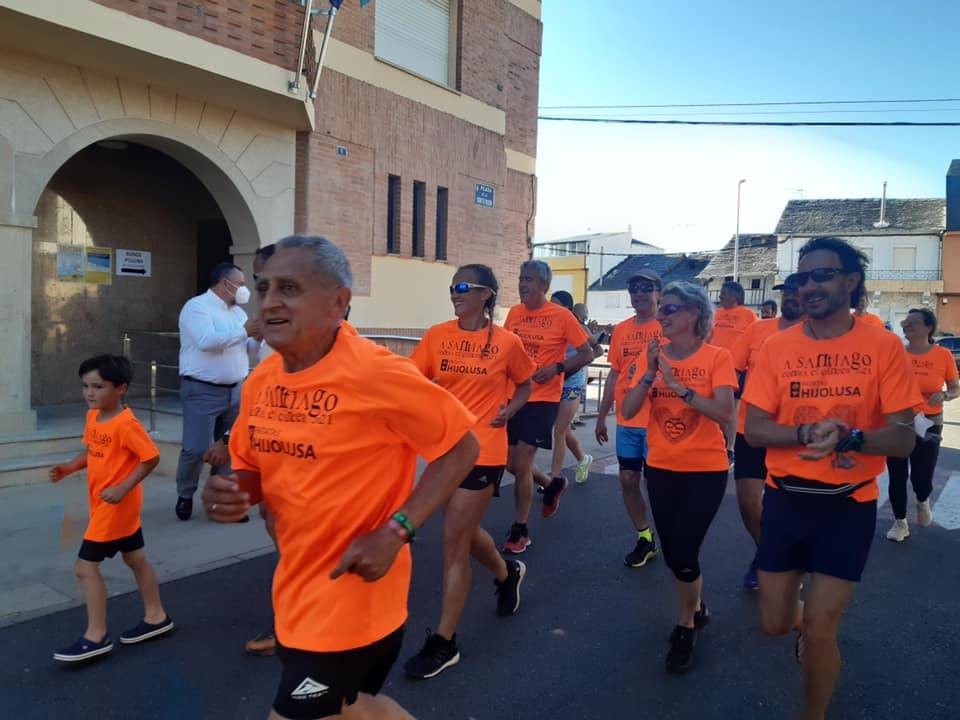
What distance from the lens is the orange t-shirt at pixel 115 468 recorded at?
3.63 metres

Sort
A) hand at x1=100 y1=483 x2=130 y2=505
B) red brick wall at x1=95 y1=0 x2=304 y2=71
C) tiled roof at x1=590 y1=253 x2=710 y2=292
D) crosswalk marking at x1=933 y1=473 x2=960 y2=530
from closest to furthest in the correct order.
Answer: hand at x1=100 y1=483 x2=130 y2=505, crosswalk marking at x1=933 y1=473 x2=960 y2=530, red brick wall at x1=95 y1=0 x2=304 y2=71, tiled roof at x1=590 y1=253 x2=710 y2=292

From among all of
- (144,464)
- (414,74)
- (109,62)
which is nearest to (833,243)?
(144,464)

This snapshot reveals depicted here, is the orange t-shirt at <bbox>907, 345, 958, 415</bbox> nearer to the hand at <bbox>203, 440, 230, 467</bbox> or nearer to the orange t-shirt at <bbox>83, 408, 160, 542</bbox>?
the hand at <bbox>203, 440, 230, 467</bbox>

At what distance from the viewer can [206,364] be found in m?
6.11

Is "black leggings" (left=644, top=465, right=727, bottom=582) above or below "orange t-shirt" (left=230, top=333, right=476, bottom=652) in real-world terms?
below

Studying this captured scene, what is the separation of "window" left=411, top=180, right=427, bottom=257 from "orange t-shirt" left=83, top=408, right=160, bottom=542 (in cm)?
902

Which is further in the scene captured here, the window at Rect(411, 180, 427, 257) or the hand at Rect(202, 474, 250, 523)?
the window at Rect(411, 180, 427, 257)

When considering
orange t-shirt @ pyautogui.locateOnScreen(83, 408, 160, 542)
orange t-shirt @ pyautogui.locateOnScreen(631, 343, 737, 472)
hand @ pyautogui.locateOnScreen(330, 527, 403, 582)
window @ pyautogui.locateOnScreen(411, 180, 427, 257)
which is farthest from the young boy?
window @ pyautogui.locateOnScreen(411, 180, 427, 257)

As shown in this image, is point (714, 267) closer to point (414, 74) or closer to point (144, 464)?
point (414, 74)

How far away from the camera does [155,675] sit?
3531mm

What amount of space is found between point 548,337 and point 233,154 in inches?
220

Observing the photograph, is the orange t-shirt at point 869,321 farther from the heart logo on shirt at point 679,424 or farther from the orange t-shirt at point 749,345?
the heart logo on shirt at point 679,424

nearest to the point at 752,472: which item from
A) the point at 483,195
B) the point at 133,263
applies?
the point at 133,263

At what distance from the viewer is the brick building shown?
7.24 meters
